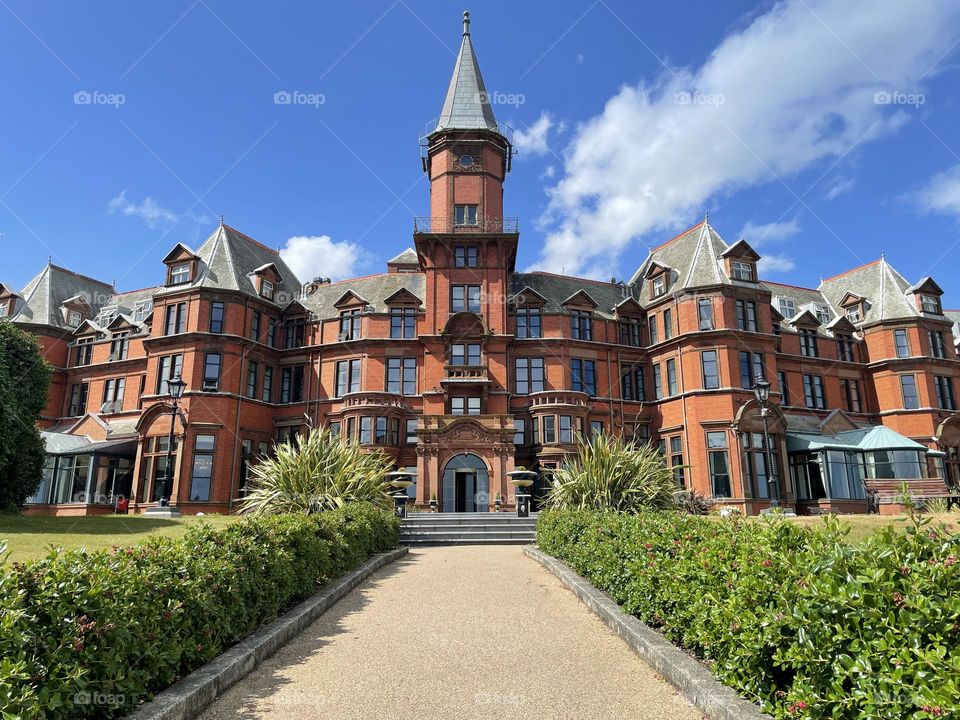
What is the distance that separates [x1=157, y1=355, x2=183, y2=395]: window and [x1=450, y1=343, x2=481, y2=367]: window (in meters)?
15.3

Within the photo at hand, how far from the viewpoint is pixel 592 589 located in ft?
36.0

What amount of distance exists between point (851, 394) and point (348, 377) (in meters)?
33.0

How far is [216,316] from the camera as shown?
36156 mm

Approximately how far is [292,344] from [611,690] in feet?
119

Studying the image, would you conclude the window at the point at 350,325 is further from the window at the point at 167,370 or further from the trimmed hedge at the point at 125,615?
the trimmed hedge at the point at 125,615

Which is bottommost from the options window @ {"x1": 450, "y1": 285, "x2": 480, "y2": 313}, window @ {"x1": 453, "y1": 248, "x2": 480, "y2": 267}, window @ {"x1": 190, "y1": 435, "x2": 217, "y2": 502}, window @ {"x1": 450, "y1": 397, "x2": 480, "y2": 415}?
window @ {"x1": 190, "y1": 435, "x2": 217, "y2": 502}

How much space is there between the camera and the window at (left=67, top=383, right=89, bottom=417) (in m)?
42.6

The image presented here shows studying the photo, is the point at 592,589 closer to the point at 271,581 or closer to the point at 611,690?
the point at 611,690

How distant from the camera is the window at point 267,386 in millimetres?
38031

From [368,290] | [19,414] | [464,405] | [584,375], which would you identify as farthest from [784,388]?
[19,414]

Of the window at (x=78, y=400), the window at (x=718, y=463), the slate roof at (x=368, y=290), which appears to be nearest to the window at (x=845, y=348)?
the window at (x=718, y=463)

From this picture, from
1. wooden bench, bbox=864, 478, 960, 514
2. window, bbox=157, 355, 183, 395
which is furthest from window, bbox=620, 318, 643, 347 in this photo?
window, bbox=157, 355, 183, 395

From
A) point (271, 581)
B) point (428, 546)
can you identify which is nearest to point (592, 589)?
point (271, 581)

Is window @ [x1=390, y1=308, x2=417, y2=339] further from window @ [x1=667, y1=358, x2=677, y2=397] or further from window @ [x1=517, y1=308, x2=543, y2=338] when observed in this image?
window @ [x1=667, y1=358, x2=677, y2=397]
